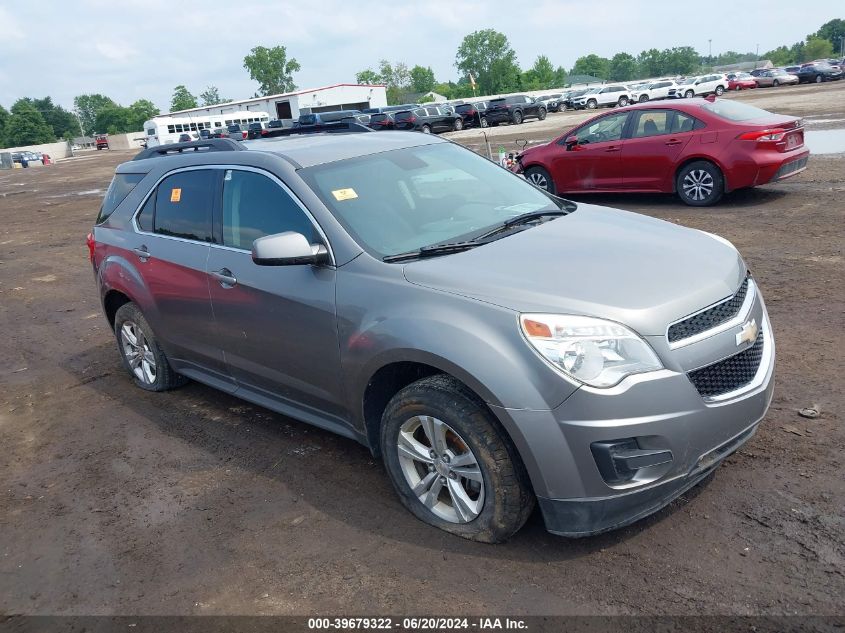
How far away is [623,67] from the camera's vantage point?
195625 mm

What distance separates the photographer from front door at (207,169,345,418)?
382cm

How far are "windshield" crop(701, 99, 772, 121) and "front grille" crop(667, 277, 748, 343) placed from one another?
8.09 meters

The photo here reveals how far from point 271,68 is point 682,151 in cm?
15681

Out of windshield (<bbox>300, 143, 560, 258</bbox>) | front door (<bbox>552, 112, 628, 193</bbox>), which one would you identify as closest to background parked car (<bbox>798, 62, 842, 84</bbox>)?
front door (<bbox>552, 112, 628, 193</bbox>)

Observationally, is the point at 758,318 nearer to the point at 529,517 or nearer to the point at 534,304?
the point at 534,304

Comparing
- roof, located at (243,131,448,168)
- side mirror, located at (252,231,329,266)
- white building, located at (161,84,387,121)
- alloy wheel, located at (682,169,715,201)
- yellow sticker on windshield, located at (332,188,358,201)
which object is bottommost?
alloy wheel, located at (682,169,715,201)

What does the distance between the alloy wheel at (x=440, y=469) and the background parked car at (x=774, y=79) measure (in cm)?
6048

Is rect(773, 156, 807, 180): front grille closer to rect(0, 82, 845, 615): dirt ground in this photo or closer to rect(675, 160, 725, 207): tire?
rect(675, 160, 725, 207): tire

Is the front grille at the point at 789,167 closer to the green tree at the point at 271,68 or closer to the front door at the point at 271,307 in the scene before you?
the front door at the point at 271,307

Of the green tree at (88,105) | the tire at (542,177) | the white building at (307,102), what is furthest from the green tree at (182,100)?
the tire at (542,177)

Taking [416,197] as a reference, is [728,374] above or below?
below

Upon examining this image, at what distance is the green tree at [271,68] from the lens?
154250 millimetres

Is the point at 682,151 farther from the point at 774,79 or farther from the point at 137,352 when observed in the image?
the point at 774,79

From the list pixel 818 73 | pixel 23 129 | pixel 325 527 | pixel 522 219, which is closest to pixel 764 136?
pixel 522 219
